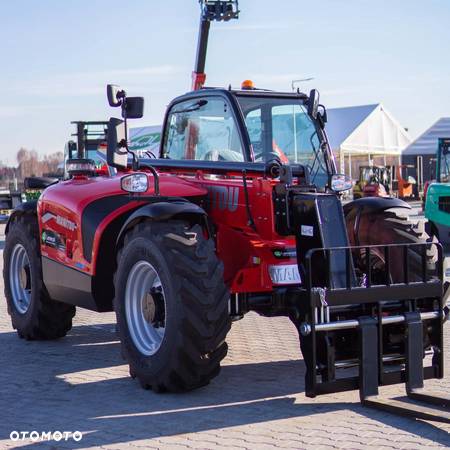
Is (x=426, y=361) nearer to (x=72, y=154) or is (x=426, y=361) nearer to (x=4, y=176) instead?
(x=72, y=154)

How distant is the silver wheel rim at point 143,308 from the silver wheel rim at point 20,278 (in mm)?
2439

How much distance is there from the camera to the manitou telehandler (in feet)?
19.4

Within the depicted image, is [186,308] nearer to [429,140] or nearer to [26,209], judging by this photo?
[26,209]

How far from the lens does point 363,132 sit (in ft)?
145

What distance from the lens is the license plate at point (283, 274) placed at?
6586 millimetres

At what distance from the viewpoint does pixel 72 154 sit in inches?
981

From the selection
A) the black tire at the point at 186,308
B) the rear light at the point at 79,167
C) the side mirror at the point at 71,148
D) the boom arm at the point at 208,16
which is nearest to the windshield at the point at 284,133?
the black tire at the point at 186,308

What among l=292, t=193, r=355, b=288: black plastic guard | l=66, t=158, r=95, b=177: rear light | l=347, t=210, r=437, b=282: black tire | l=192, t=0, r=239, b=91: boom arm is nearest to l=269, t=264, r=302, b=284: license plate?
l=292, t=193, r=355, b=288: black plastic guard

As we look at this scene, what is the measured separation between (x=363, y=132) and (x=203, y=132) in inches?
1476

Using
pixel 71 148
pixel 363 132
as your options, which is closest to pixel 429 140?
pixel 363 132

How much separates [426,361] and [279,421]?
1.69 m

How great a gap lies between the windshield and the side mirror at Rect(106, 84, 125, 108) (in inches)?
40.3

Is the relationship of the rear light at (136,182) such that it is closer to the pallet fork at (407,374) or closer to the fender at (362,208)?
the fender at (362,208)

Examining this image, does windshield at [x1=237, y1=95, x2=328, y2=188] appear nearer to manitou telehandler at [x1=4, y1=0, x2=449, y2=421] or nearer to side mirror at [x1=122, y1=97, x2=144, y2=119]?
manitou telehandler at [x1=4, y1=0, x2=449, y2=421]
